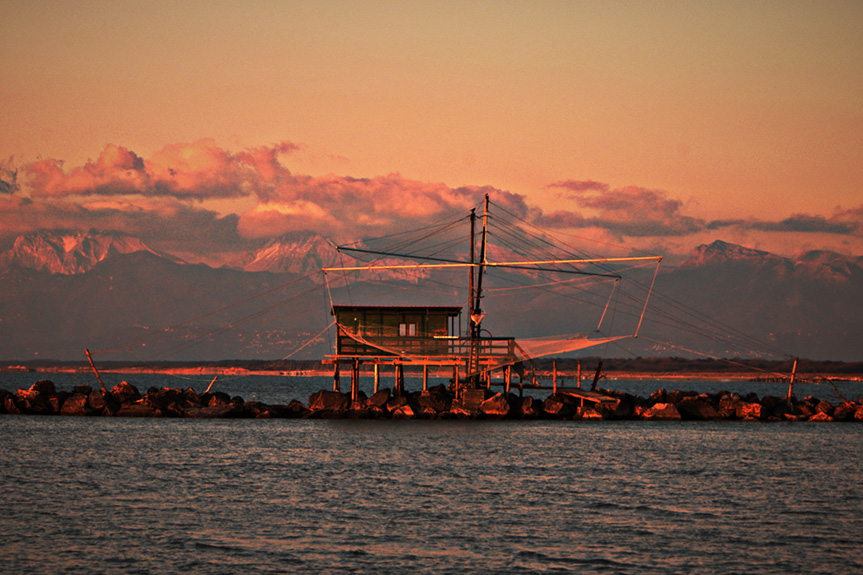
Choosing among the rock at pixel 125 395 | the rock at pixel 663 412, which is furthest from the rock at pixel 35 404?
the rock at pixel 663 412

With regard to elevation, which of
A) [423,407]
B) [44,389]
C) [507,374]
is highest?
[507,374]

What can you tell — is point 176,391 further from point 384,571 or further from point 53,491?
point 384,571

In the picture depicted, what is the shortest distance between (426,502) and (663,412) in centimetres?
3633

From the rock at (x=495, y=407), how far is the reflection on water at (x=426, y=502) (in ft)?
22.6

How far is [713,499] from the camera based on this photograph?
33.3 m

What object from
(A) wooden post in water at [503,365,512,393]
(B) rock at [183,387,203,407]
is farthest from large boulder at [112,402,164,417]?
(A) wooden post in water at [503,365,512,393]

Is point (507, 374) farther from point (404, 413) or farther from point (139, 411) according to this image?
point (139, 411)

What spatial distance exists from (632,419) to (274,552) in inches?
1737

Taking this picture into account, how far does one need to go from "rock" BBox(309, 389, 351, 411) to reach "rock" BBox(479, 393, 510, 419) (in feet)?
29.6

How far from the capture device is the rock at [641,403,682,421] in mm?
64875

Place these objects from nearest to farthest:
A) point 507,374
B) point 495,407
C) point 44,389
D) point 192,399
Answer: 1. point 495,407
2. point 507,374
3. point 192,399
4. point 44,389

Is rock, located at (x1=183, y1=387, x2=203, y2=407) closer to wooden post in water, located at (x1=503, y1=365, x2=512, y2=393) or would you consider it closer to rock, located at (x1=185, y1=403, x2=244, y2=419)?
rock, located at (x1=185, y1=403, x2=244, y2=419)

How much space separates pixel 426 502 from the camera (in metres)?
32.1

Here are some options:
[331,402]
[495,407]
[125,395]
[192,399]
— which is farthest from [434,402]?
[125,395]
